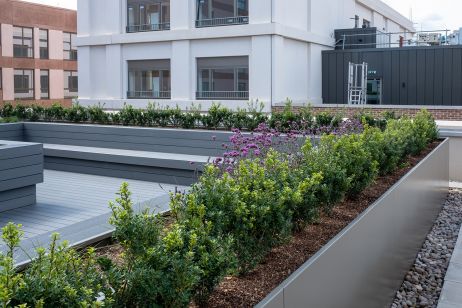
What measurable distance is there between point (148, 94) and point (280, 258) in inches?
951

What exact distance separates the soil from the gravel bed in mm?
1078

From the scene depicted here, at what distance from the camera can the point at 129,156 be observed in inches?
443

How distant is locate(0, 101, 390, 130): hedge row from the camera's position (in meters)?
11.9

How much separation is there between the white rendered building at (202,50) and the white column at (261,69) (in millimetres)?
43

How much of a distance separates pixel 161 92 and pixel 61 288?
2560 cm

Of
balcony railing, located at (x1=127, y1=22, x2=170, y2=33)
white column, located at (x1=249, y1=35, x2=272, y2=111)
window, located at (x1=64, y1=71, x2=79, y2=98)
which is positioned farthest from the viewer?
window, located at (x1=64, y1=71, x2=79, y2=98)

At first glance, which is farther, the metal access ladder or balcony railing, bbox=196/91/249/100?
the metal access ladder

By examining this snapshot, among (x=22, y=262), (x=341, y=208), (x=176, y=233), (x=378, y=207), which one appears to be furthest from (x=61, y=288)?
(x=341, y=208)

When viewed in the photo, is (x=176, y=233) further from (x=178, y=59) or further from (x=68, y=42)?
(x=68, y=42)

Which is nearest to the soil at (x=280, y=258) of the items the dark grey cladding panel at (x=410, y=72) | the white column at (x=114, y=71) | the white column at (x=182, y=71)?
the white column at (x=182, y=71)

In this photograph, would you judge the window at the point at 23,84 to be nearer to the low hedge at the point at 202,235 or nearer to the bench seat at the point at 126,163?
the bench seat at the point at 126,163

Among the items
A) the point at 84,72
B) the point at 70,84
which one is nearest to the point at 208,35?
the point at 84,72

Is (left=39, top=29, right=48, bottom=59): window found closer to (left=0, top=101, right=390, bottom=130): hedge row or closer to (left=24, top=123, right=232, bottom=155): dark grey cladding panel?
(left=0, top=101, right=390, bottom=130): hedge row

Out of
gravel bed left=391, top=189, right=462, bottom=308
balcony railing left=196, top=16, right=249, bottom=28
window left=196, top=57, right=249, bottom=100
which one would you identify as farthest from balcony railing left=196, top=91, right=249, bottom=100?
gravel bed left=391, top=189, right=462, bottom=308
